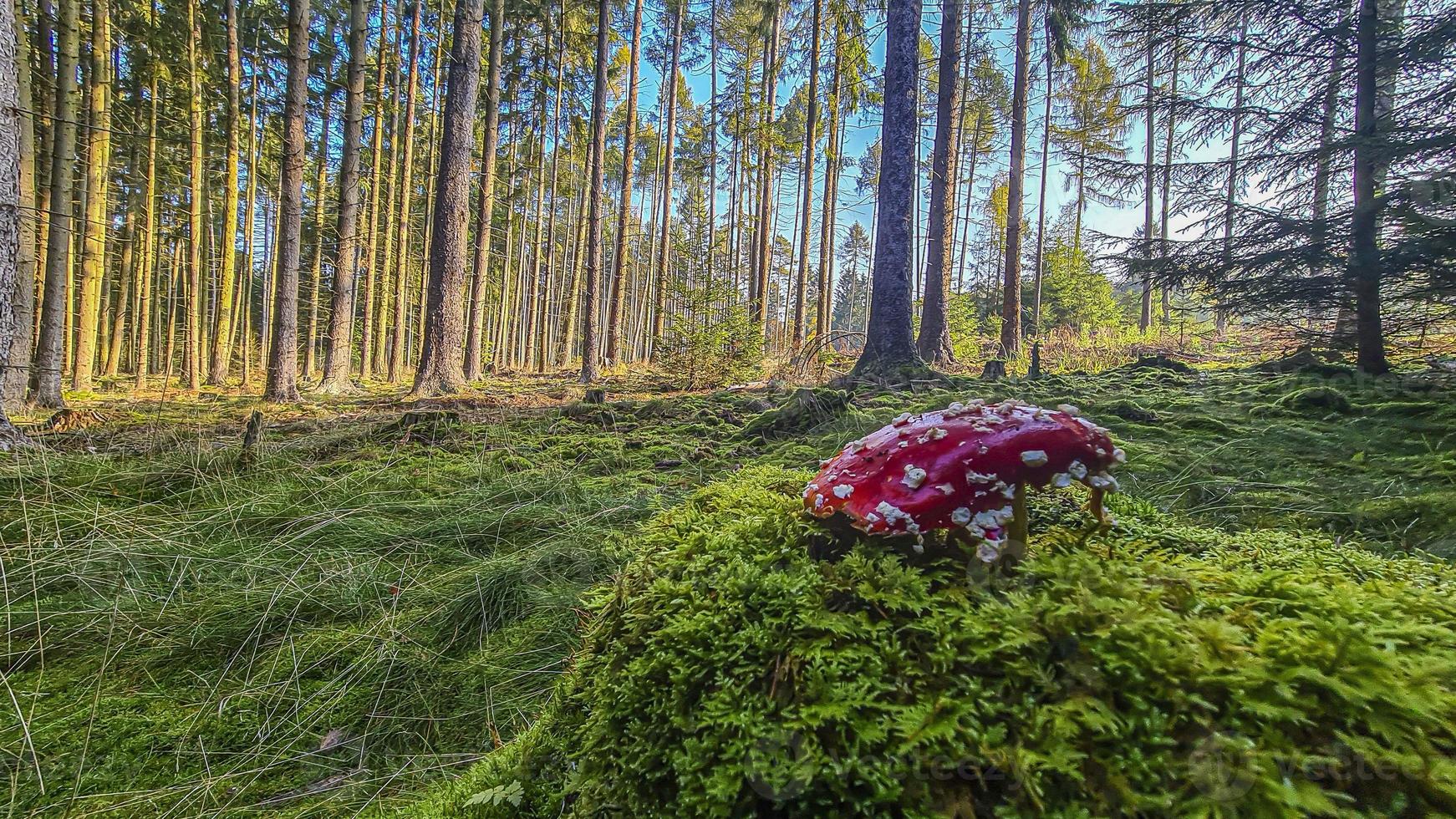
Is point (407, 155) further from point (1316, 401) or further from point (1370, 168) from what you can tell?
point (1316, 401)

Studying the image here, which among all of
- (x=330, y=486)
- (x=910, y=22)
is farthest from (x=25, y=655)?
(x=910, y=22)

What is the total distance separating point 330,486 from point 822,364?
6.83 meters

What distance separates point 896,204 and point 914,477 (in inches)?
272

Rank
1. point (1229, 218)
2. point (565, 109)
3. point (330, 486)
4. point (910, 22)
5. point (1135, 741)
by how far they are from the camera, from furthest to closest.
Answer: point (565, 109) → point (910, 22) → point (1229, 218) → point (330, 486) → point (1135, 741)

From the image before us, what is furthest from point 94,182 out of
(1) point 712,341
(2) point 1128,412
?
(2) point 1128,412

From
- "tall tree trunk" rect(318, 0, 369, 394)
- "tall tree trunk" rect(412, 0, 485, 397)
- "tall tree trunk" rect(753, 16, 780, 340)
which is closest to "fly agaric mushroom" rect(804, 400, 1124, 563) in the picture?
"tall tree trunk" rect(412, 0, 485, 397)

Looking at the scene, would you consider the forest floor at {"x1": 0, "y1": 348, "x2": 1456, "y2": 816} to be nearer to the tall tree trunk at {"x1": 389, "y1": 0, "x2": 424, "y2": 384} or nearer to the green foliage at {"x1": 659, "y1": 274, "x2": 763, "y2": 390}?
the green foliage at {"x1": 659, "y1": 274, "x2": 763, "y2": 390}

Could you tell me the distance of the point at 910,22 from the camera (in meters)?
6.81

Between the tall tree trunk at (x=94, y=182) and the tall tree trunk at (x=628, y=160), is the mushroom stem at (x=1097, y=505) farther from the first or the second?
the tall tree trunk at (x=94, y=182)

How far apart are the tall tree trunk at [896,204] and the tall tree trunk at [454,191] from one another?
5.99 metres

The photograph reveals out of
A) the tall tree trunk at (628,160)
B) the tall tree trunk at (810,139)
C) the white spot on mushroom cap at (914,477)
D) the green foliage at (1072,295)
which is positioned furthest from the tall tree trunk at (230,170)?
the green foliage at (1072,295)

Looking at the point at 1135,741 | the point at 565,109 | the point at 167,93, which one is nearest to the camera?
the point at 1135,741

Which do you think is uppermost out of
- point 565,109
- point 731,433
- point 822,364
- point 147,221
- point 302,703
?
point 565,109

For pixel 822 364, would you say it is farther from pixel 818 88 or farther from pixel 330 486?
pixel 818 88
